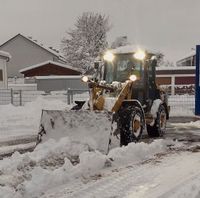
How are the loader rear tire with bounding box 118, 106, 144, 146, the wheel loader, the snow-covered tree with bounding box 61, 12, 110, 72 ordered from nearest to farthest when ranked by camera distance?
the wheel loader
the loader rear tire with bounding box 118, 106, 144, 146
the snow-covered tree with bounding box 61, 12, 110, 72

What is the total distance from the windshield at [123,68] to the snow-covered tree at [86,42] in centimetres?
4123

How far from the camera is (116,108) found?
944 cm

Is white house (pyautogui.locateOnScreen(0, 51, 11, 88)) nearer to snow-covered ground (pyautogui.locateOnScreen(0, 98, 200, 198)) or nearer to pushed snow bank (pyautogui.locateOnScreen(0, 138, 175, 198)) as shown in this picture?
snow-covered ground (pyautogui.locateOnScreen(0, 98, 200, 198))

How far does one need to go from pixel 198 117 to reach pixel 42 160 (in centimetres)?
350

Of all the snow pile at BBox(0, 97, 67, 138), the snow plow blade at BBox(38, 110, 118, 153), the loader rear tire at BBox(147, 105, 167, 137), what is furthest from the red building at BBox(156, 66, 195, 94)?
the snow plow blade at BBox(38, 110, 118, 153)

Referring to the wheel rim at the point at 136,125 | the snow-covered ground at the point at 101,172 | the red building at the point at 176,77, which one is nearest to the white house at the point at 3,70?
the red building at the point at 176,77

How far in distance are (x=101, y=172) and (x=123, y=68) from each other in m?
4.46

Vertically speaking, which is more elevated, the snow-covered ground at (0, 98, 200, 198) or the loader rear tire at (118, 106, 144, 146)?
the loader rear tire at (118, 106, 144, 146)

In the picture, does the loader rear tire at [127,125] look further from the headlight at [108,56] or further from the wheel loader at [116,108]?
the headlight at [108,56]

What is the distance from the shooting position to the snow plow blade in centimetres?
855

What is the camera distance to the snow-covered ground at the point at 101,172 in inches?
228

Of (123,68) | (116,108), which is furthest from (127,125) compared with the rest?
(123,68)

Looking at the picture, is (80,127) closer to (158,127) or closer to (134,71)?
(134,71)

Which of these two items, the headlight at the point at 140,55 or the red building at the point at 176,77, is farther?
the red building at the point at 176,77
